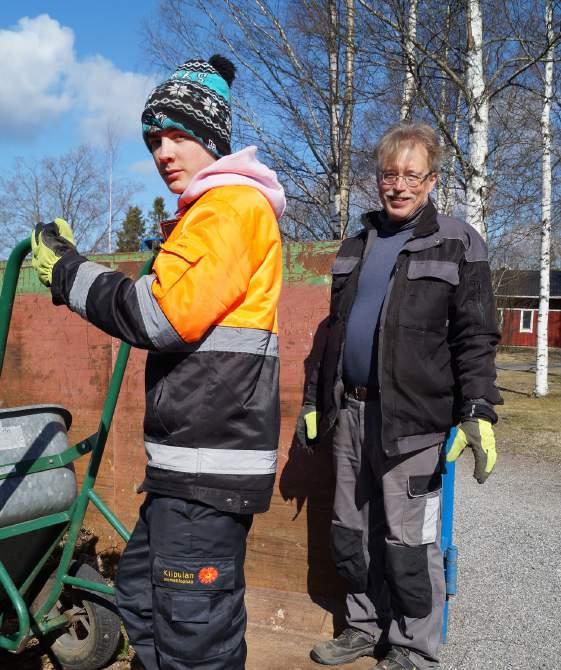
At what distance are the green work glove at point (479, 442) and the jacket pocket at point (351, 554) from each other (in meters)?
0.59

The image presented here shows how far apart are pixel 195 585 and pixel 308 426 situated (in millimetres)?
1202

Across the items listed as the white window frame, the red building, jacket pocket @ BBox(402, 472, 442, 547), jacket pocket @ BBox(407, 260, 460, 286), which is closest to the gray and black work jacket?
jacket pocket @ BBox(407, 260, 460, 286)

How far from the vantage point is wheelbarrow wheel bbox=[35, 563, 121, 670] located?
2617 mm

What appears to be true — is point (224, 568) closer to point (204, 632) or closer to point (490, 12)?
point (204, 632)

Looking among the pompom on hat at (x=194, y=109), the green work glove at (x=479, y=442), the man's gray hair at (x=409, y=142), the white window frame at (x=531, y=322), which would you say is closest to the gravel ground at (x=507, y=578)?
the green work glove at (x=479, y=442)

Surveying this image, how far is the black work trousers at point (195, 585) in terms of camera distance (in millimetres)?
1627

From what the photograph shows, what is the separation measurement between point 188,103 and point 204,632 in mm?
1359

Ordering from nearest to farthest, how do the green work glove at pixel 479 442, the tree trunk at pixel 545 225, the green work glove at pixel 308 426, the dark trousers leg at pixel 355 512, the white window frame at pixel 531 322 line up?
the green work glove at pixel 479 442, the dark trousers leg at pixel 355 512, the green work glove at pixel 308 426, the tree trunk at pixel 545 225, the white window frame at pixel 531 322

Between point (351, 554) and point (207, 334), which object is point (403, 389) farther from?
point (207, 334)

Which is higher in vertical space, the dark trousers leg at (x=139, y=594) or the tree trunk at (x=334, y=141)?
the tree trunk at (x=334, y=141)

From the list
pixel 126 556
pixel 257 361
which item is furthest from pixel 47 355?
pixel 257 361

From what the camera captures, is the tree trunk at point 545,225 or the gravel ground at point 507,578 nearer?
the gravel ground at point 507,578

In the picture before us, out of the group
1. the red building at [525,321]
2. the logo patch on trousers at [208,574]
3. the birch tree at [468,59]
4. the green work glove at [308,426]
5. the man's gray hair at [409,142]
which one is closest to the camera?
the logo patch on trousers at [208,574]

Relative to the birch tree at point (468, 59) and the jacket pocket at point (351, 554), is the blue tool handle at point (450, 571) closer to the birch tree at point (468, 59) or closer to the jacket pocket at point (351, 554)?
the jacket pocket at point (351, 554)
